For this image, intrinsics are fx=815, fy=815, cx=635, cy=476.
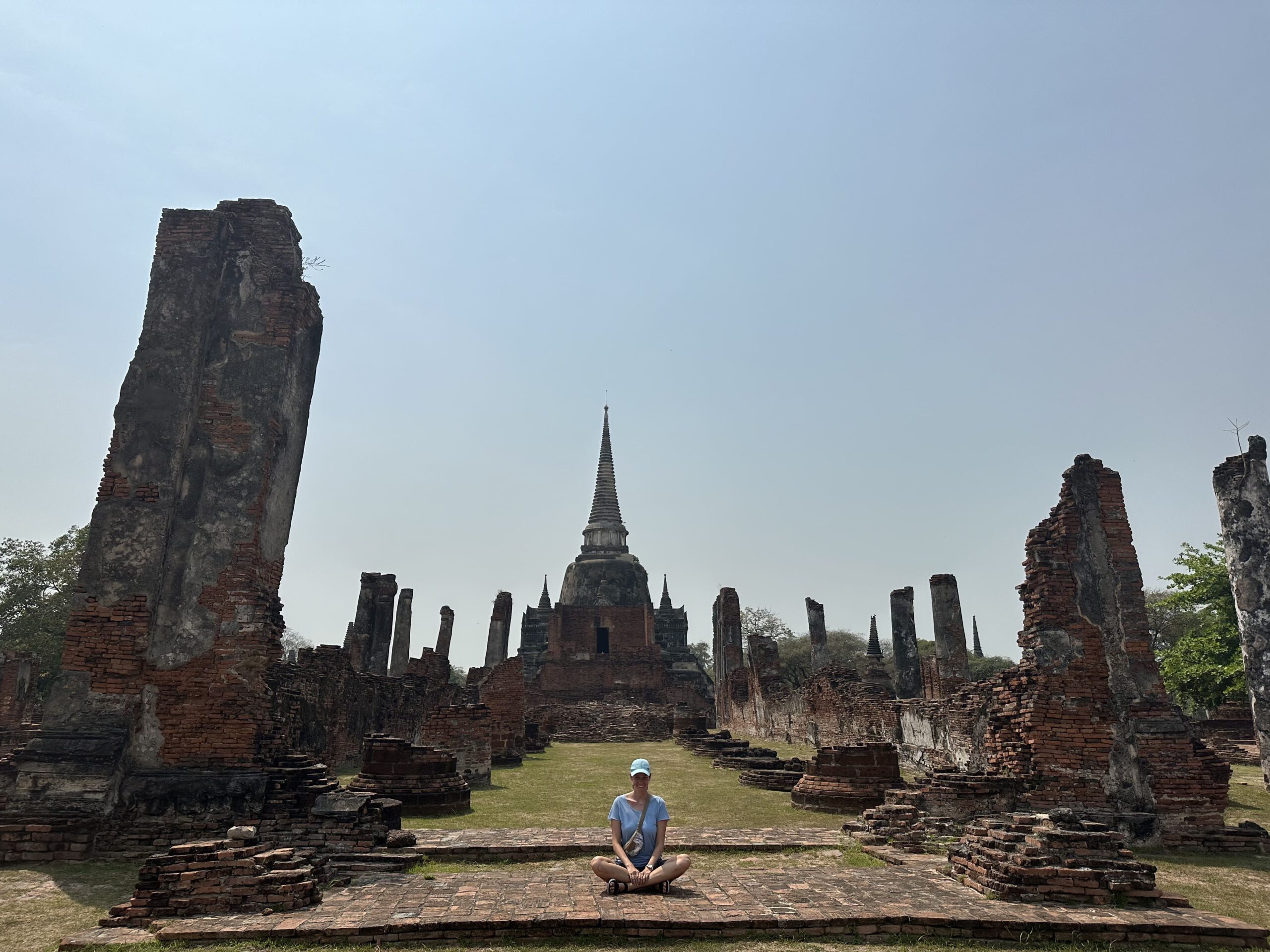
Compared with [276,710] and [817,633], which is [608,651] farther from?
[276,710]

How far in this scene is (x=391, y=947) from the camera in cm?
412

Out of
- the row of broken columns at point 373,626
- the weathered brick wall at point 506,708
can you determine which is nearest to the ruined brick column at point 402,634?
the row of broken columns at point 373,626

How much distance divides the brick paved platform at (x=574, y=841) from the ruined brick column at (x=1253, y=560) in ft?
19.8

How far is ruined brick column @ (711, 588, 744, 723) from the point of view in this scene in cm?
2986

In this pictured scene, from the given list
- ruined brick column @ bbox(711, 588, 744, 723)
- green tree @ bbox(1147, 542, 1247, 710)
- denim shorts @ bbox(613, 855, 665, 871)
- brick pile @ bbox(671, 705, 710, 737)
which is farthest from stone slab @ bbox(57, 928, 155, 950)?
ruined brick column @ bbox(711, 588, 744, 723)

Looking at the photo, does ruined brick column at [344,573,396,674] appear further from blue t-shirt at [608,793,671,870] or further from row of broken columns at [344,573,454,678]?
blue t-shirt at [608,793,671,870]

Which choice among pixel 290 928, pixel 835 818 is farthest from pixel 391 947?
→ pixel 835 818

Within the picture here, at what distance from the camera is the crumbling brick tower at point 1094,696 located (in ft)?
25.2

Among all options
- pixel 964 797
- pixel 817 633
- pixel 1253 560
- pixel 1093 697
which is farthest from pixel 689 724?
pixel 1093 697

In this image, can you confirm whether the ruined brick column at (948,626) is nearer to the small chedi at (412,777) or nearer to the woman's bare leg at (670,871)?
the small chedi at (412,777)

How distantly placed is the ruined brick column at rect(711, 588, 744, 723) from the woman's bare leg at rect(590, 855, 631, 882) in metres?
24.4

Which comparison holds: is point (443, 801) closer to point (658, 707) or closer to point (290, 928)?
point (290, 928)

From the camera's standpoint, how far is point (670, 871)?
4.87 meters

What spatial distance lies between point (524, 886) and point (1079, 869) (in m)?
3.46
